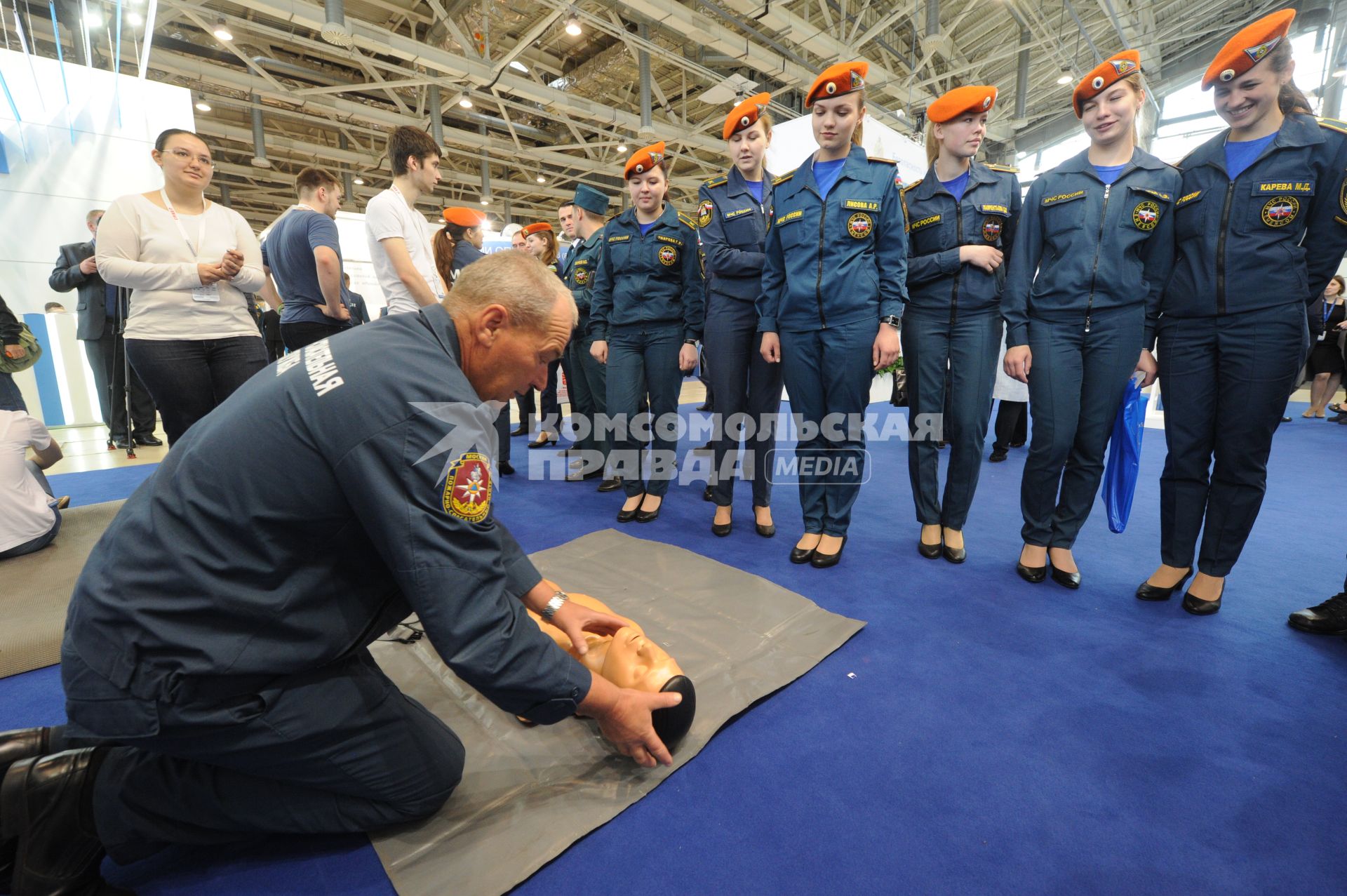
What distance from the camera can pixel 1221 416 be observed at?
1725mm

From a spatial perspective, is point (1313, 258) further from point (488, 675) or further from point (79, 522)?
point (79, 522)

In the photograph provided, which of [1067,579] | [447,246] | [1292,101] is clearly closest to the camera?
[1292,101]

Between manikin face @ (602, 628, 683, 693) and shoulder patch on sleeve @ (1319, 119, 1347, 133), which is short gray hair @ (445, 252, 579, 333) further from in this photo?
shoulder patch on sleeve @ (1319, 119, 1347, 133)

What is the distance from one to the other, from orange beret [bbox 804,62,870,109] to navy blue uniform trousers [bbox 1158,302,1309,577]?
122 cm

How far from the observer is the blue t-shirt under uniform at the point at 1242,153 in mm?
1592

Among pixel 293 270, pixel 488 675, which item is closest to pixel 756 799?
pixel 488 675

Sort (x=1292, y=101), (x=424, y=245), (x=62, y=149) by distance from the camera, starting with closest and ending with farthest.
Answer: (x=1292, y=101), (x=424, y=245), (x=62, y=149)

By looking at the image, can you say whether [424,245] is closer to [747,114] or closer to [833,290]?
[747,114]

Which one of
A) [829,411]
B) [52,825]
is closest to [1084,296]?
Answer: [829,411]

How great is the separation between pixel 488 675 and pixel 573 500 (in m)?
2.18

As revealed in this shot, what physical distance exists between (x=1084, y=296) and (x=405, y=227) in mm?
2367

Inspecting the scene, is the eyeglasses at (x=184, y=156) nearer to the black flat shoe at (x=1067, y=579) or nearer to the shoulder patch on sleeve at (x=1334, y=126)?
the black flat shoe at (x=1067, y=579)

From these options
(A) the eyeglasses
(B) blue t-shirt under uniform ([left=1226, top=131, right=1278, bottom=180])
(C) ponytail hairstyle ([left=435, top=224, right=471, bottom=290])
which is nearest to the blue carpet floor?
(B) blue t-shirt under uniform ([left=1226, top=131, right=1278, bottom=180])

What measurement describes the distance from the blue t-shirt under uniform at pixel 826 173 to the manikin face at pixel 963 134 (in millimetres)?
343
